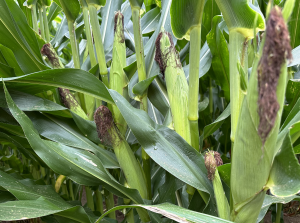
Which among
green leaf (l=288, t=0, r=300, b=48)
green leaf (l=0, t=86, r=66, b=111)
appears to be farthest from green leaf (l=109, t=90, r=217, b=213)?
green leaf (l=288, t=0, r=300, b=48)

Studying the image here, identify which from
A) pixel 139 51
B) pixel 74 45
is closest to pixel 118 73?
pixel 139 51

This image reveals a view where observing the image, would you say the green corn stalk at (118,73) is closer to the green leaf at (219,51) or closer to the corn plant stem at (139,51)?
the corn plant stem at (139,51)

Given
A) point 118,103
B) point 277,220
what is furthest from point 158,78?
point 277,220

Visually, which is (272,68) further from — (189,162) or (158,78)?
(158,78)

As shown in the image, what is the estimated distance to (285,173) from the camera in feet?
1.23

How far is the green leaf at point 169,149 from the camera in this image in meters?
0.52

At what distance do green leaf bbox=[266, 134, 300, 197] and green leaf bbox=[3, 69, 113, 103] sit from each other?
42 cm

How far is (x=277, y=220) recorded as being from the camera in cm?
106

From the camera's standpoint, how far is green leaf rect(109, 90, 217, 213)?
52 centimetres

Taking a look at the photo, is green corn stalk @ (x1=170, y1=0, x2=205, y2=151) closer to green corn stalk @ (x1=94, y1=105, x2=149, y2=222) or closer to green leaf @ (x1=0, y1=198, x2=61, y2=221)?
green corn stalk @ (x1=94, y1=105, x2=149, y2=222)

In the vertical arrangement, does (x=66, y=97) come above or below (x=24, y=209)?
above

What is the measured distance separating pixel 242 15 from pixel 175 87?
236mm

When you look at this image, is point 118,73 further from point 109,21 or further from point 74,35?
point 109,21

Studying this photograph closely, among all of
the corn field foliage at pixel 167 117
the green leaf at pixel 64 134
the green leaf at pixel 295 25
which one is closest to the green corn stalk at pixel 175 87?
the corn field foliage at pixel 167 117
